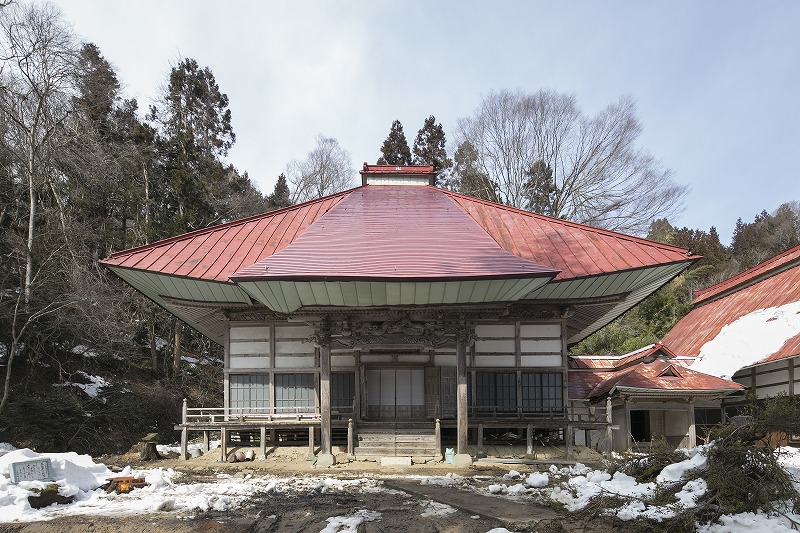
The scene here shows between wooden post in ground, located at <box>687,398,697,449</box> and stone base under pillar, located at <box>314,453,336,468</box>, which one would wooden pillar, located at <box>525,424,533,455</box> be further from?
→ wooden post in ground, located at <box>687,398,697,449</box>

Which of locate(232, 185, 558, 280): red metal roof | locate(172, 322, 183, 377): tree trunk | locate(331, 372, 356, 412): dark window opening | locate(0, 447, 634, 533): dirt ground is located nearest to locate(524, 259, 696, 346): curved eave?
locate(232, 185, 558, 280): red metal roof

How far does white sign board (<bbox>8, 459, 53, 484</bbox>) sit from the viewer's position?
9.30 metres

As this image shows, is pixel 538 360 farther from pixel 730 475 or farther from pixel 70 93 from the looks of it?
pixel 70 93

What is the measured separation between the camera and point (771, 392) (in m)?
18.6

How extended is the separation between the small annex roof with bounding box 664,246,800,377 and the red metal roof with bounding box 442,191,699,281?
5336mm

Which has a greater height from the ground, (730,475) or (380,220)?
(380,220)

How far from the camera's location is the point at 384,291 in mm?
13250

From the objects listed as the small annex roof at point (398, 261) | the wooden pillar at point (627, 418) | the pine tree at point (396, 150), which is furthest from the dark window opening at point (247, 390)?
the pine tree at point (396, 150)

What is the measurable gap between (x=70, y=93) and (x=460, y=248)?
1570 centimetres

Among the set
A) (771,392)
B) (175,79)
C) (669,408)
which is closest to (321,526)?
(669,408)

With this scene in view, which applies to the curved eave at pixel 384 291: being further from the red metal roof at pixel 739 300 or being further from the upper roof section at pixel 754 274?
the upper roof section at pixel 754 274

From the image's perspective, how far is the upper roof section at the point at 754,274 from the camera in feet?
68.8

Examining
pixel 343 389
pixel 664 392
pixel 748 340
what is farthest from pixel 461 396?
pixel 748 340

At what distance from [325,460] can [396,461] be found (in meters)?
1.67
